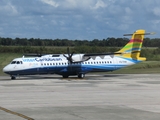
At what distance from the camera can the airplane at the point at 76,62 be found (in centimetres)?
4116

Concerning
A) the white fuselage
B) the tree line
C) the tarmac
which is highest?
the tree line

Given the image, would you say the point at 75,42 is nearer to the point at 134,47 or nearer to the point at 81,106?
the point at 134,47

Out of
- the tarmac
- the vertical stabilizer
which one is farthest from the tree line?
the tarmac

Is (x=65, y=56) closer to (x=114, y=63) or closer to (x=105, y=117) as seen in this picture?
(x=114, y=63)

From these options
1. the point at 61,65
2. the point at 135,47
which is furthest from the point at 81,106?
the point at 135,47

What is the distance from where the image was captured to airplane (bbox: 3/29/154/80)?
135ft

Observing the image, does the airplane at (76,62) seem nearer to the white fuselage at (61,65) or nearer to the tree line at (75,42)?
the white fuselage at (61,65)

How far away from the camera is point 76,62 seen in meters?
44.1

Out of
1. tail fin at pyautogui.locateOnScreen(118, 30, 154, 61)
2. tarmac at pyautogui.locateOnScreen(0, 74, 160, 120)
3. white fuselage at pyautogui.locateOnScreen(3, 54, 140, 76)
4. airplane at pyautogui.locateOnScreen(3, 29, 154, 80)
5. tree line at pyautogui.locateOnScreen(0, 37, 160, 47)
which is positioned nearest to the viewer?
tarmac at pyautogui.locateOnScreen(0, 74, 160, 120)

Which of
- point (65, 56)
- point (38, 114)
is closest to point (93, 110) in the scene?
point (38, 114)

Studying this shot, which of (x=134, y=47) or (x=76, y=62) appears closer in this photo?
(x=76, y=62)

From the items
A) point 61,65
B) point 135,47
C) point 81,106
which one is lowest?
point 81,106

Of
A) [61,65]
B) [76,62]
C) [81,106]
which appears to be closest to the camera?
[81,106]

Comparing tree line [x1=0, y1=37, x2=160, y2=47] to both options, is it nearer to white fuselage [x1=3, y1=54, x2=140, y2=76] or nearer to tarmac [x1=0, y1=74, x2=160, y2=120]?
white fuselage [x1=3, y1=54, x2=140, y2=76]
